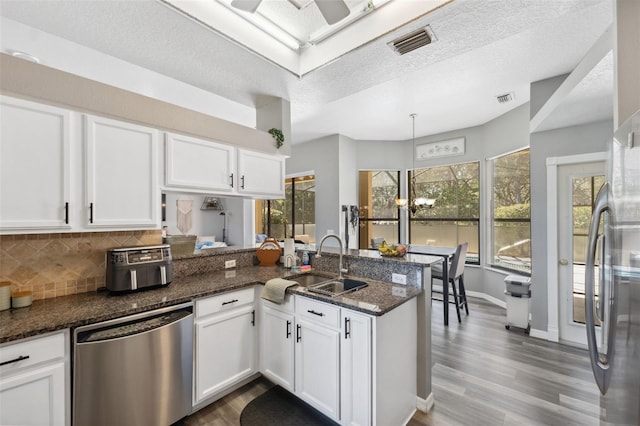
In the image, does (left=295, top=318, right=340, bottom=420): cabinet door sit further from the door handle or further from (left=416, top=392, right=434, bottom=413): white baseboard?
the door handle

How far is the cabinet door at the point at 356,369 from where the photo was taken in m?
1.66

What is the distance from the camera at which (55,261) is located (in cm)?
194

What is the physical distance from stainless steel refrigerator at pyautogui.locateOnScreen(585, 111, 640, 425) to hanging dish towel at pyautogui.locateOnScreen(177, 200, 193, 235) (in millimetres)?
4678

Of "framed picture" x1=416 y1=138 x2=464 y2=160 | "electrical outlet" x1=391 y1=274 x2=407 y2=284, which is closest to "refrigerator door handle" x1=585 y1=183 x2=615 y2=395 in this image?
Result: "electrical outlet" x1=391 y1=274 x2=407 y2=284

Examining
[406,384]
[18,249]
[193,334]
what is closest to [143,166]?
[18,249]

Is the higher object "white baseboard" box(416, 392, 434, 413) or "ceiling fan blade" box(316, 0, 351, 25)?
"ceiling fan blade" box(316, 0, 351, 25)

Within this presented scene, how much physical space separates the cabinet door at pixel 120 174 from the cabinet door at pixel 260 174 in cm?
81

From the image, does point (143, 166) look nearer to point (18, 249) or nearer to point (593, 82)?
point (18, 249)

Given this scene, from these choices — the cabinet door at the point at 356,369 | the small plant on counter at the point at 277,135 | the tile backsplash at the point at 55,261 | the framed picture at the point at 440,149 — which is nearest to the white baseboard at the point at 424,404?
the cabinet door at the point at 356,369

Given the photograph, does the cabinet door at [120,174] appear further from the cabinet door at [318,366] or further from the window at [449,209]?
the window at [449,209]

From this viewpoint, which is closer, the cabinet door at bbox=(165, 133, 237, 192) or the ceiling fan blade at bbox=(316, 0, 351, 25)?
the ceiling fan blade at bbox=(316, 0, 351, 25)

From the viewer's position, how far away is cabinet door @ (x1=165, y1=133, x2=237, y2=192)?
224 centimetres

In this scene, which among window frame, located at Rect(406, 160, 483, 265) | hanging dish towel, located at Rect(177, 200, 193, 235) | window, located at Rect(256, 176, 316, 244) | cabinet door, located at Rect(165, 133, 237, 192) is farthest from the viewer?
window, located at Rect(256, 176, 316, 244)

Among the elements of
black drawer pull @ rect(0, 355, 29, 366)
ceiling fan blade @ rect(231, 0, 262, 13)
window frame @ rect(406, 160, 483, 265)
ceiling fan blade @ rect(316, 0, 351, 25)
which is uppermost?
ceiling fan blade @ rect(231, 0, 262, 13)
